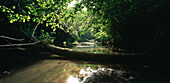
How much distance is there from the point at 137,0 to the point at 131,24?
2.32 metres

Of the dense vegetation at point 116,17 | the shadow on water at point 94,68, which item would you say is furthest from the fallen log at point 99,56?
the dense vegetation at point 116,17

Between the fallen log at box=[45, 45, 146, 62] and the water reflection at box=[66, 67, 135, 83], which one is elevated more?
the fallen log at box=[45, 45, 146, 62]

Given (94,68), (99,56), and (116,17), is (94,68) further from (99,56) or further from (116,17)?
(116,17)

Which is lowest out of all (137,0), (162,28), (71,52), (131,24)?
(71,52)

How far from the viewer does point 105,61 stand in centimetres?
560

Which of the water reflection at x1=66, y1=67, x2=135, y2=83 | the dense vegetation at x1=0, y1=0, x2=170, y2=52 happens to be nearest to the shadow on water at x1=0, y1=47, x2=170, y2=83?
the water reflection at x1=66, y1=67, x2=135, y2=83

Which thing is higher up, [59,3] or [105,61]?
[59,3]

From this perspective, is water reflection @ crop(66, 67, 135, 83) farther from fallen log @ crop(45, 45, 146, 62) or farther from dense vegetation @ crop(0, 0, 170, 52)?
dense vegetation @ crop(0, 0, 170, 52)

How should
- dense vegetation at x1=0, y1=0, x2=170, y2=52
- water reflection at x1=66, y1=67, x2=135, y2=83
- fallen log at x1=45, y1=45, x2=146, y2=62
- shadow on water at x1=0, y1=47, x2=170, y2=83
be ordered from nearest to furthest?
water reflection at x1=66, y1=67, x2=135, y2=83 → shadow on water at x1=0, y1=47, x2=170, y2=83 → dense vegetation at x1=0, y1=0, x2=170, y2=52 → fallen log at x1=45, y1=45, x2=146, y2=62

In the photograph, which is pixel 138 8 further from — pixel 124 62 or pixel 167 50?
pixel 124 62

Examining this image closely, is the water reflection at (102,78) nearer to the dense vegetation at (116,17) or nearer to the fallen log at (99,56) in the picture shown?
the fallen log at (99,56)

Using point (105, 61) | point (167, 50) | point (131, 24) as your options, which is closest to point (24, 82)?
point (105, 61)

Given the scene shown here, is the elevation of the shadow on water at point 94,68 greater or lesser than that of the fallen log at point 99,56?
lesser

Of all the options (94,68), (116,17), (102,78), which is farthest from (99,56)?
(116,17)
